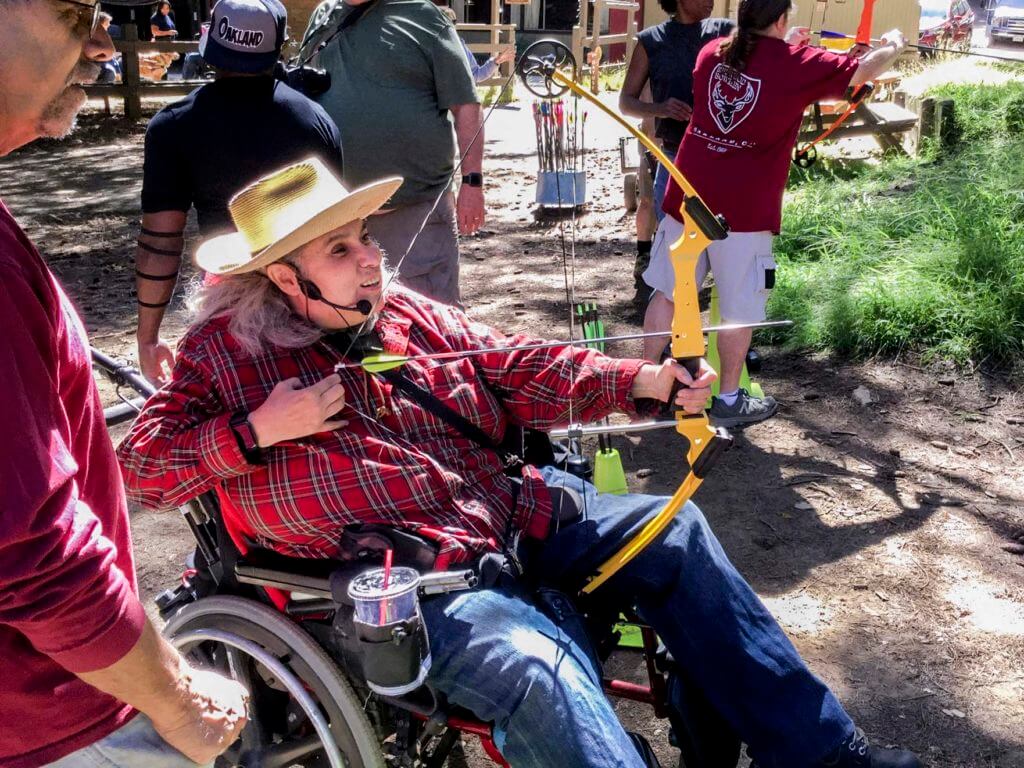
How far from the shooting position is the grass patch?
15.7ft

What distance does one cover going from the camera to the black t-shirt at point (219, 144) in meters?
2.90

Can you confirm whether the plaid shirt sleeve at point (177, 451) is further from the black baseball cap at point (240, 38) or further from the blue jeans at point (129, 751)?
the black baseball cap at point (240, 38)

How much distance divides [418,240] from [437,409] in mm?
1440

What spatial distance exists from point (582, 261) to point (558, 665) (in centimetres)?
494

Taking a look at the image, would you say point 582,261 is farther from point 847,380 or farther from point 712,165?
point 712,165

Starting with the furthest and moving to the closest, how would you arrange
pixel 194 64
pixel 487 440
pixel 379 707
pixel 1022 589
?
1. pixel 194 64
2. pixel 1022 589
3. pixel 487 440
4. pixel 379 707

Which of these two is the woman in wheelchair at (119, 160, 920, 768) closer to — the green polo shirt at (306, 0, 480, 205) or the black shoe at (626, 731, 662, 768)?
the black shoe at (626, 731, 662, 768)

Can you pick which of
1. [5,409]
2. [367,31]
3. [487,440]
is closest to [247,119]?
[367,31]

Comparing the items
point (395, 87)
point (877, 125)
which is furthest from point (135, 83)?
point (395, 87)

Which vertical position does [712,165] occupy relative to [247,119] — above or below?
below

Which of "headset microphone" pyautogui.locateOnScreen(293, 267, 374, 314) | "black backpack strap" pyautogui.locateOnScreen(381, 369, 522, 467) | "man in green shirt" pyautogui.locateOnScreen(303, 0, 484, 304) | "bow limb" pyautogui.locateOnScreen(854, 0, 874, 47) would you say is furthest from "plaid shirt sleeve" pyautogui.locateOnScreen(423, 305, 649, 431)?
"bow limb" pyautogui.locateOnScreen(854, 0, 874, 47)

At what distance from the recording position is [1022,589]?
3172mm

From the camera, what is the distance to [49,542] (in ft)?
3.87

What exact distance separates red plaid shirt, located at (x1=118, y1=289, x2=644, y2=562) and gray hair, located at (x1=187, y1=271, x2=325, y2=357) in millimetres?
25
